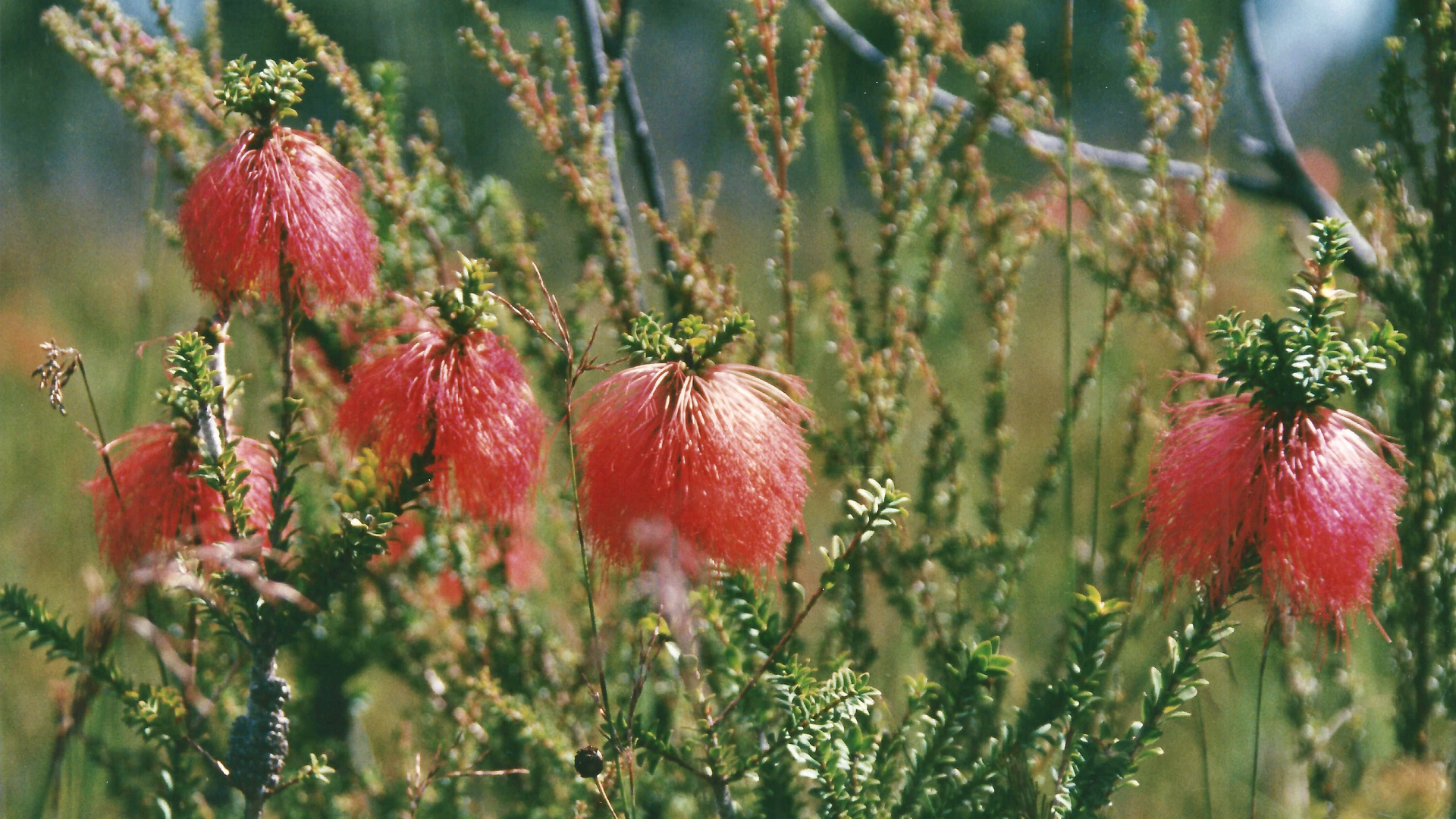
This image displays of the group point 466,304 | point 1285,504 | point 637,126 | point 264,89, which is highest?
point 637,126

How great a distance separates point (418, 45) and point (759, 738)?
7.09 feet

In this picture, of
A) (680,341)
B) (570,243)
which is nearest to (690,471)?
(680,341)

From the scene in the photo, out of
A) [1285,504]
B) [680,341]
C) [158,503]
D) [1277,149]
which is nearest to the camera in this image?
[1285,504]

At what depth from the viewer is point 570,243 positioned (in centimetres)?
360

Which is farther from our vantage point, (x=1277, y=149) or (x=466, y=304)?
(x=1277, y=149)

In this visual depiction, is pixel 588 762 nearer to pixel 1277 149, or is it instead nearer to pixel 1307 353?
pixel 1307 353

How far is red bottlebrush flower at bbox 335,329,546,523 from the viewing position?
3.28ft

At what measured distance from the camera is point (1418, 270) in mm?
1505

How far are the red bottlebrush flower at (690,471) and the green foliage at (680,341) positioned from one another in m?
0.01

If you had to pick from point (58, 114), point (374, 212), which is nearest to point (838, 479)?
point (374, 212)

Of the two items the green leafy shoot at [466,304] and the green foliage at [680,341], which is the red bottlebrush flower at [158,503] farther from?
the green foliage at [680,341]

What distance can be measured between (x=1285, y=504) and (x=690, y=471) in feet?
1.60

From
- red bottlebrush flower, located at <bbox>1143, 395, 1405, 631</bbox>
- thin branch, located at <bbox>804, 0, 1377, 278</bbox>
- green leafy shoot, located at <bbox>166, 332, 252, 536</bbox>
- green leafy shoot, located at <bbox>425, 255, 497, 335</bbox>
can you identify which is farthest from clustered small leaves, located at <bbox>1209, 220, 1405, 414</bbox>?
green leafy shoot, located at <bbox>166, 332, 252, 536</bbox>

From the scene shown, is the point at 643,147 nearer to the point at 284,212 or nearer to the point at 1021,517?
the point at 284,212
